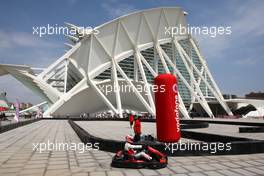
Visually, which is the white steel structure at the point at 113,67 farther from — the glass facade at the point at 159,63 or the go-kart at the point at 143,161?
the go-kart at the point at 143,161

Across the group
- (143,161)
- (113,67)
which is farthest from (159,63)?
(143,161)

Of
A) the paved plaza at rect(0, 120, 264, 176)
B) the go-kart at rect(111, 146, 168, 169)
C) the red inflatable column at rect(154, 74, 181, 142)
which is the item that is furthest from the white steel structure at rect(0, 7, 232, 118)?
the go-kart at rect(111, 146, 168, 169)

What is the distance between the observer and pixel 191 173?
5918 mm

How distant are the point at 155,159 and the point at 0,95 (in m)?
50.7

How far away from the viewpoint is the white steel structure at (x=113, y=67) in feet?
140

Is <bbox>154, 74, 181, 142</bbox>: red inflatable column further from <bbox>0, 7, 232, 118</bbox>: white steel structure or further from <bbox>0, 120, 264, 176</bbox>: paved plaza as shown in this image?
<bbox>0, 7, 232, 118</bbox>: white steel structure

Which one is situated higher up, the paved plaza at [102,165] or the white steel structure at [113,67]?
the white steel structure at [113,67]

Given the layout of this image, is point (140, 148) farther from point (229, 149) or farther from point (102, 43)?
point (102, 43)

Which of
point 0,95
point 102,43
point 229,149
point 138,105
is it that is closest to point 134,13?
point 102,43

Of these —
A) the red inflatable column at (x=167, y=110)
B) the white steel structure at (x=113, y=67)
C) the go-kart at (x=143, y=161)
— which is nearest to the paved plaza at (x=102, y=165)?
the go-kart at (x=143, y=161)

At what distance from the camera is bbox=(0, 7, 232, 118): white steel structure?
42.5 metres

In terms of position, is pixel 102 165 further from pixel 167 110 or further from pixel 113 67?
pixel 113 67

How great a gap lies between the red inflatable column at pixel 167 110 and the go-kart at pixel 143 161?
79.8 inches

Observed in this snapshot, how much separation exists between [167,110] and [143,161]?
255 centimetres
